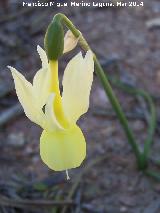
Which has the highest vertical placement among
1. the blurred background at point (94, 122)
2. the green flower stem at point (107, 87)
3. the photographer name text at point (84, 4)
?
the green flower stem at point (107, 87)

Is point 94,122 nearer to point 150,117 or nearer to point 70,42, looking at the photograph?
point 150,117

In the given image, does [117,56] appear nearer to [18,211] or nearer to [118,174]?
[118,174]

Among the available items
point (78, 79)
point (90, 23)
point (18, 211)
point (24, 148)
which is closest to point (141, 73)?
point (90, 23)

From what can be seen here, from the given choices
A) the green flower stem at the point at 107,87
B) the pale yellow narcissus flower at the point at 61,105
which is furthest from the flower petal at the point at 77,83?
the green flower stem at the point at 107,87

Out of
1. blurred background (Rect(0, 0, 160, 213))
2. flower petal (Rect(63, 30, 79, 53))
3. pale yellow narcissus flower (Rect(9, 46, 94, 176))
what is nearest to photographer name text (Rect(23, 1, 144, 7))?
blurred background (Rect(0, 0, 160, 213))

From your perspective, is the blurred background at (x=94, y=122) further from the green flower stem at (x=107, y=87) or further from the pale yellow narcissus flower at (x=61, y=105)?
the pale yellow narcissus flower at (x=61, y=105)

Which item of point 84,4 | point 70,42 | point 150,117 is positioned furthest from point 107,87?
point 84,4

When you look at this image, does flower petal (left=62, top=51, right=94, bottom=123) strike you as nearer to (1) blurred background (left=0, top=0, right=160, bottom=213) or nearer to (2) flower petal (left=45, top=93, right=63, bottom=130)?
(2) flower petal (left=45, top=93, right=63, bottom=130)
